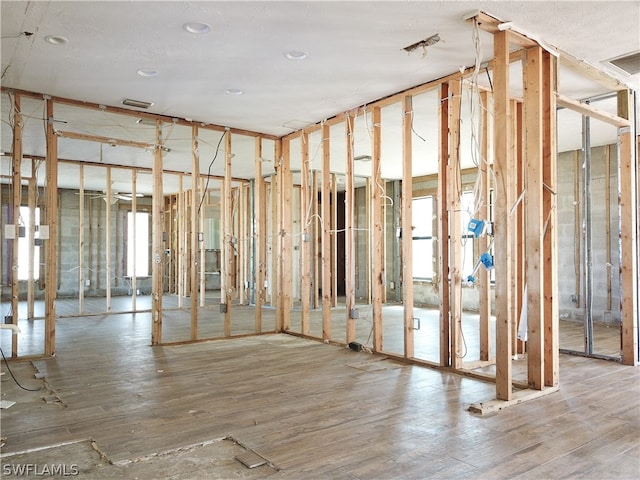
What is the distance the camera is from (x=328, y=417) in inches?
128

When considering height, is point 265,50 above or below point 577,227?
above

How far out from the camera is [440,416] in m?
3.26

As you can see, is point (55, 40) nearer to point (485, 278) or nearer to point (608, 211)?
point (485, 278)

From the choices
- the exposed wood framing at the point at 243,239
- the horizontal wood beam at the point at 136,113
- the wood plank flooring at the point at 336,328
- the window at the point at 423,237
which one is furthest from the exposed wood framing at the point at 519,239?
the exposed wood framing at the point at 243,239

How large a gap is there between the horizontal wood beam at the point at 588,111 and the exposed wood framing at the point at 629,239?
0.37ft

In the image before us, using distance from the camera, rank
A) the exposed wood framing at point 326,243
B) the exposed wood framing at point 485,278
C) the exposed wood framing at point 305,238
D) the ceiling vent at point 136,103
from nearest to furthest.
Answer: the exposed wood framing at point 485,278
the ceiling vent at point 136,103
the exposed wood framing at point 326,243
the exposed wood framing at point 305,238

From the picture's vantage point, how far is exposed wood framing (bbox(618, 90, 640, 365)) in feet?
15.9

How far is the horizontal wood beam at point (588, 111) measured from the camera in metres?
4.42

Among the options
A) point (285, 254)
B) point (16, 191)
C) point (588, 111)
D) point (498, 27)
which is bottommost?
point (285, 254)

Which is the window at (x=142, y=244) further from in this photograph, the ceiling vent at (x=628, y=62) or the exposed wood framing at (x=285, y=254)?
the ceiling vent at (x=628, y=62)

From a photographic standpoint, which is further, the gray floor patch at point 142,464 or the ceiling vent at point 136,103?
the ceiling vent at point 136,103

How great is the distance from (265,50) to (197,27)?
65cm

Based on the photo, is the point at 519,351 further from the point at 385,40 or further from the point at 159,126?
the point at 159,126

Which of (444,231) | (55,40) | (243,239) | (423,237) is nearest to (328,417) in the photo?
(444,231)
